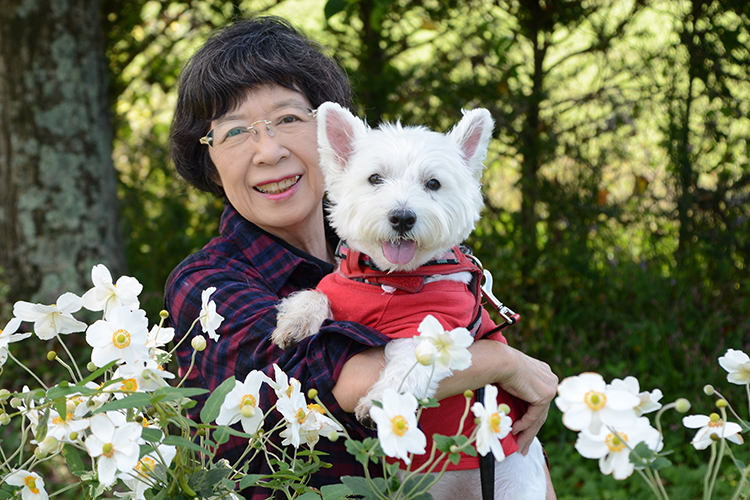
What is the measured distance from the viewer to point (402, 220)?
1836 mm

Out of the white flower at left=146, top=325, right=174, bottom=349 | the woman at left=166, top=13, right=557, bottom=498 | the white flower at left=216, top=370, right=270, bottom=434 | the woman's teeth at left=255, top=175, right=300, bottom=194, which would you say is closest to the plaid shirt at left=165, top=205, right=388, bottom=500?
the woman at left=166, top=13, right=557, bottom=498

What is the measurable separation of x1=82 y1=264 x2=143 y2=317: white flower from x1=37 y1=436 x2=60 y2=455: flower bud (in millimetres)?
250

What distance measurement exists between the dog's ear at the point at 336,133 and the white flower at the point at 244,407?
1.09 metres

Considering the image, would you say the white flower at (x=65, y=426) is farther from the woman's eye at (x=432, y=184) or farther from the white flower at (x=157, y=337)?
the woman's eye at (x=432, y=184)

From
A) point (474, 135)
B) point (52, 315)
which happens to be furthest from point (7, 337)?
point (474, 135)

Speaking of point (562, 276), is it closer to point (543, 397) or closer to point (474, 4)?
point (474, 4)

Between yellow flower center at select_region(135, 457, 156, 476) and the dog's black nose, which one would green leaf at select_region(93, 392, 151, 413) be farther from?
the dog's black nose

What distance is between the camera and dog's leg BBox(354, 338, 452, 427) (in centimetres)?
158

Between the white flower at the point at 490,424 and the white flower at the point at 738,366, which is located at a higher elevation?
the white flower at the point at 490,424

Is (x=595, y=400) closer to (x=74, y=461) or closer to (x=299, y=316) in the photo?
(x=74, y=461)

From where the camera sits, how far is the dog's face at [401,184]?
6.12ft

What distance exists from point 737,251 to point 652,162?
2.71 ft

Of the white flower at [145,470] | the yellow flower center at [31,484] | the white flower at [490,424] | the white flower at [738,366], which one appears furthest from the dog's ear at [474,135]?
the yellow flower center at [31,484]

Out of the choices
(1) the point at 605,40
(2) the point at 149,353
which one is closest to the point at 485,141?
(2) the point at 149,353
